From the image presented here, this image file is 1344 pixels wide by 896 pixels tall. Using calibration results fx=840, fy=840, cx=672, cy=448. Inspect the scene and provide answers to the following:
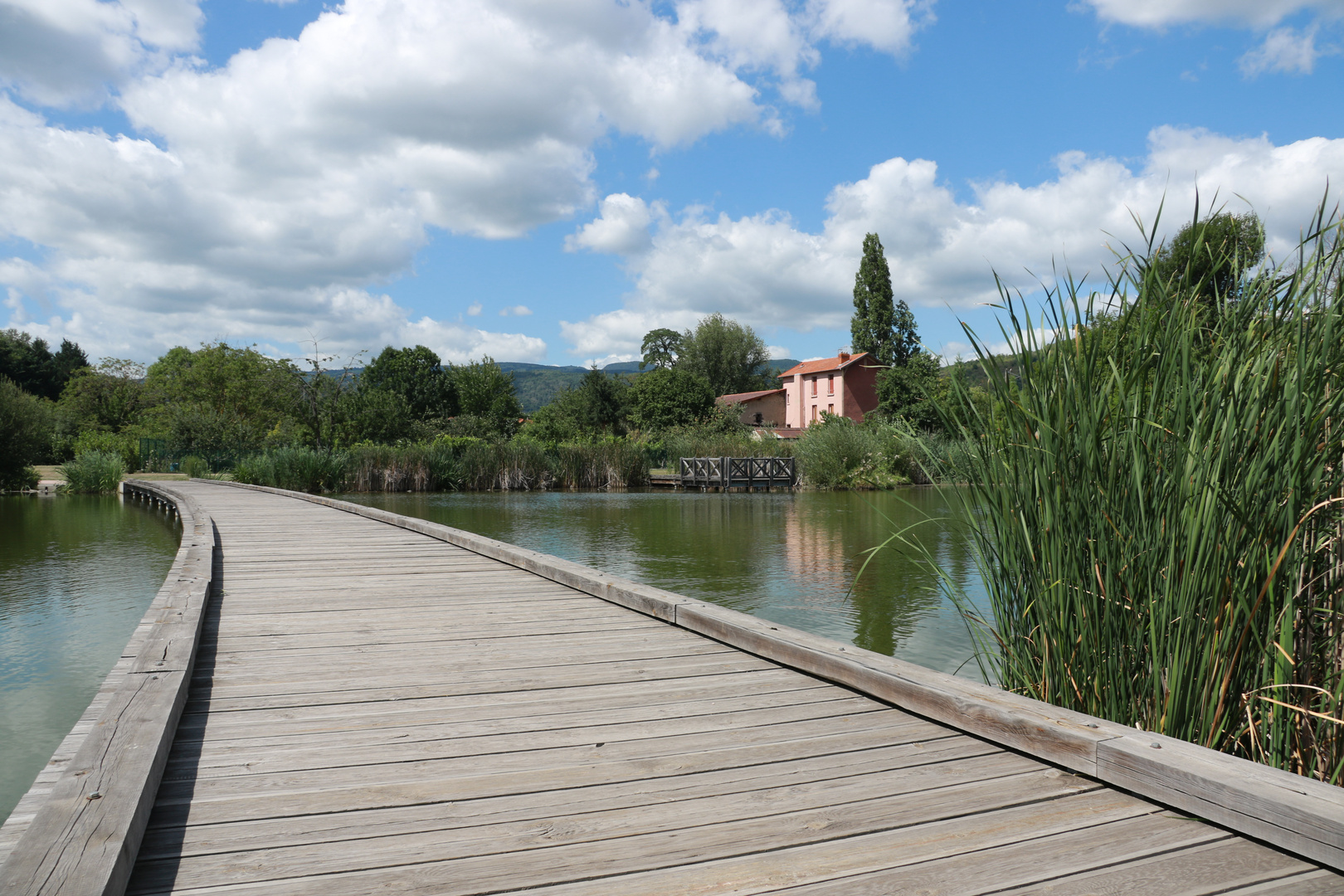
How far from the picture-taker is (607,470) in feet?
75.6

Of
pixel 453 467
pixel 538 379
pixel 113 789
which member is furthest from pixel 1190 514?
pixel 538 379

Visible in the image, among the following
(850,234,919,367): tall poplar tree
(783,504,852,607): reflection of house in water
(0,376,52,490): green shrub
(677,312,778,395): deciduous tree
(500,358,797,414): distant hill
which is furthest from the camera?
(500,358,797,414): distant hill

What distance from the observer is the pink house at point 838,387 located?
1631 inches

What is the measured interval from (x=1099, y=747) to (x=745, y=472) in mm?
21209

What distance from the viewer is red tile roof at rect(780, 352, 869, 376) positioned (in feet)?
132

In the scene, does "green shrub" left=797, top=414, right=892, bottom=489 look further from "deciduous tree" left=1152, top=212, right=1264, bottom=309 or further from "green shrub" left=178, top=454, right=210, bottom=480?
"deciduous tree" left=1152, top=212, right=1264, bottom=309

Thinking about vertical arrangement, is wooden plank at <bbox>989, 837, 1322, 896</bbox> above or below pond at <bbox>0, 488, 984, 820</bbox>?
above

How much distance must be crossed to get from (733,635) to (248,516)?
24.9ft

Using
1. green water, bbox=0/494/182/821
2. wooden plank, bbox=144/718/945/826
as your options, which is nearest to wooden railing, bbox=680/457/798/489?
green water, bbox=0/494/182/821

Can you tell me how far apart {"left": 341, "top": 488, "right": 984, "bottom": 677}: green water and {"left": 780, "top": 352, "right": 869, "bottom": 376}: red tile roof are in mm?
22467

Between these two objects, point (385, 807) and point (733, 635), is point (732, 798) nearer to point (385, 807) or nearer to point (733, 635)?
point (385, 807)

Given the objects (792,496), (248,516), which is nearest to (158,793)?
(248,516)

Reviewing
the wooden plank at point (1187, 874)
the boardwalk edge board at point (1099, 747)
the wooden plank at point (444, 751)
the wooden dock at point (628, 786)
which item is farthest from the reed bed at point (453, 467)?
the wooden plank at point (1187, 874)

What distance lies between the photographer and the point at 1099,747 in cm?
170
